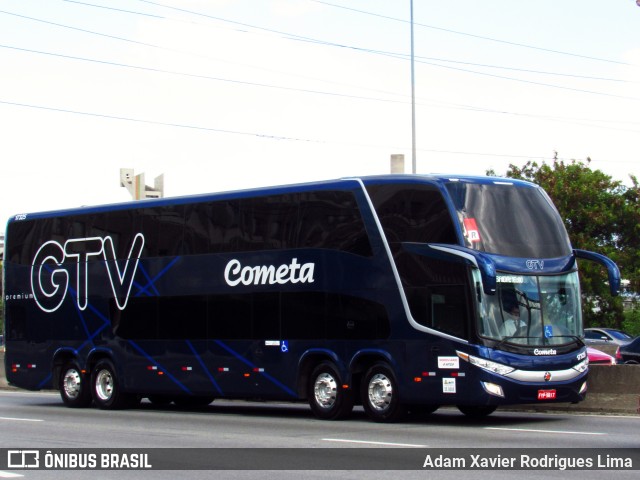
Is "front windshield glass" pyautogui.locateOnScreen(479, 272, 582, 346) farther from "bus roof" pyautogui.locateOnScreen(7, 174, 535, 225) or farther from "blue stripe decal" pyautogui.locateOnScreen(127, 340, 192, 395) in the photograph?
"blue stripe decal" pyautogui.locateOnScreen(127, 340, 192, 395)

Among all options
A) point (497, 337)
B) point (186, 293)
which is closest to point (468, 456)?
point (497, 337)

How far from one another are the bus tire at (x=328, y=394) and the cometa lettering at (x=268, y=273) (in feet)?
5.48

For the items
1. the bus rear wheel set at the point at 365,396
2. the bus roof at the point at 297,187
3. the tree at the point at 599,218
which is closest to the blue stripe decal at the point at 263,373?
the bus rear wheel set at the point at 365,396

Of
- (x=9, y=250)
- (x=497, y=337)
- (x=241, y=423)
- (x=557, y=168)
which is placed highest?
(x=557, y=168)

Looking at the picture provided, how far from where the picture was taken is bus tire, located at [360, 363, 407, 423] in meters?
20.2

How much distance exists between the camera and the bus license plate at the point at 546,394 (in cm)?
1919

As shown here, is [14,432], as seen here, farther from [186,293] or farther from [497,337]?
[497,337]

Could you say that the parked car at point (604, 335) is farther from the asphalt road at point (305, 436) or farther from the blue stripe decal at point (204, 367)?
the blue stripe decal at point (204, 367)

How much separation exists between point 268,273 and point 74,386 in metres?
6.57

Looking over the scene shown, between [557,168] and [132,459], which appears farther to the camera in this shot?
[557,168]

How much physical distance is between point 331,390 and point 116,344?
6312mm

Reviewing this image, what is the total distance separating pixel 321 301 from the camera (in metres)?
21.5

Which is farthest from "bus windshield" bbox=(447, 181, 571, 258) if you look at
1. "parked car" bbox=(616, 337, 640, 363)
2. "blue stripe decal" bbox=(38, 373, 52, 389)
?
"parked car" bbox=(616, 337, 640, 363)

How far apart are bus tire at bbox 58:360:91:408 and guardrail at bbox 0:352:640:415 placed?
9898mm
